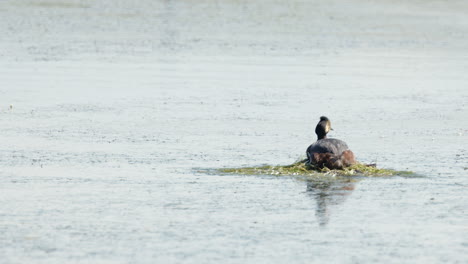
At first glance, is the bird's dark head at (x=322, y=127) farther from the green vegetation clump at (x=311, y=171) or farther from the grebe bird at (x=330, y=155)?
the green vegetation clump at (x=311, y=171)

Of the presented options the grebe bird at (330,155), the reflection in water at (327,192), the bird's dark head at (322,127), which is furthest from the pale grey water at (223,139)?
the bird's dark head at (322,127)

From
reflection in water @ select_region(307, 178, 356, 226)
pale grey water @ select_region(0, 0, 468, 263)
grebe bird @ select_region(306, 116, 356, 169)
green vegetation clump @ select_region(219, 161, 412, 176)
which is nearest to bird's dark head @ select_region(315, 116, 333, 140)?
grebe bird @ select_region(306, 116, 356, 169)

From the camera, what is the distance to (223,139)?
15.8 metres

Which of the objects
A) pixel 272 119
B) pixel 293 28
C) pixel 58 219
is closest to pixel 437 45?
pixel 293 28

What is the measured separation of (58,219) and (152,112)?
8146 mm

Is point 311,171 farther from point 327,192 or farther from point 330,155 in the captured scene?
point 327,192

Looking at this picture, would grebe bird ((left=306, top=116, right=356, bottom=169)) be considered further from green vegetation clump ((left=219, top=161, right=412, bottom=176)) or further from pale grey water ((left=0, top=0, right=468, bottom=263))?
pale grey water ((left=0, top=0, right=468, bottom=263))

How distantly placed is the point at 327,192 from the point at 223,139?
160 inches

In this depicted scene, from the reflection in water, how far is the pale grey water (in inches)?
1.0

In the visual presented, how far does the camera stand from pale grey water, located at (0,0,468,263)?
974cm

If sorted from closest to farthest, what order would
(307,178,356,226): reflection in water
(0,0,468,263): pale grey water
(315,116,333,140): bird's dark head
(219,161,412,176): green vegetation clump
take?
(0,0,468,263): pale grey water, (307,178,356,226): reflection in water, (219,161,412,176): green vegetation clump, (315,116,333,140): bird's dark head

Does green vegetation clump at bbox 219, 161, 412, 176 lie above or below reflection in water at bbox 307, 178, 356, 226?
above

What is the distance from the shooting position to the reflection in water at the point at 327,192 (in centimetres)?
1085

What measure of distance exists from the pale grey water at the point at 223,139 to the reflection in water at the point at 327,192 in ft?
0.08
